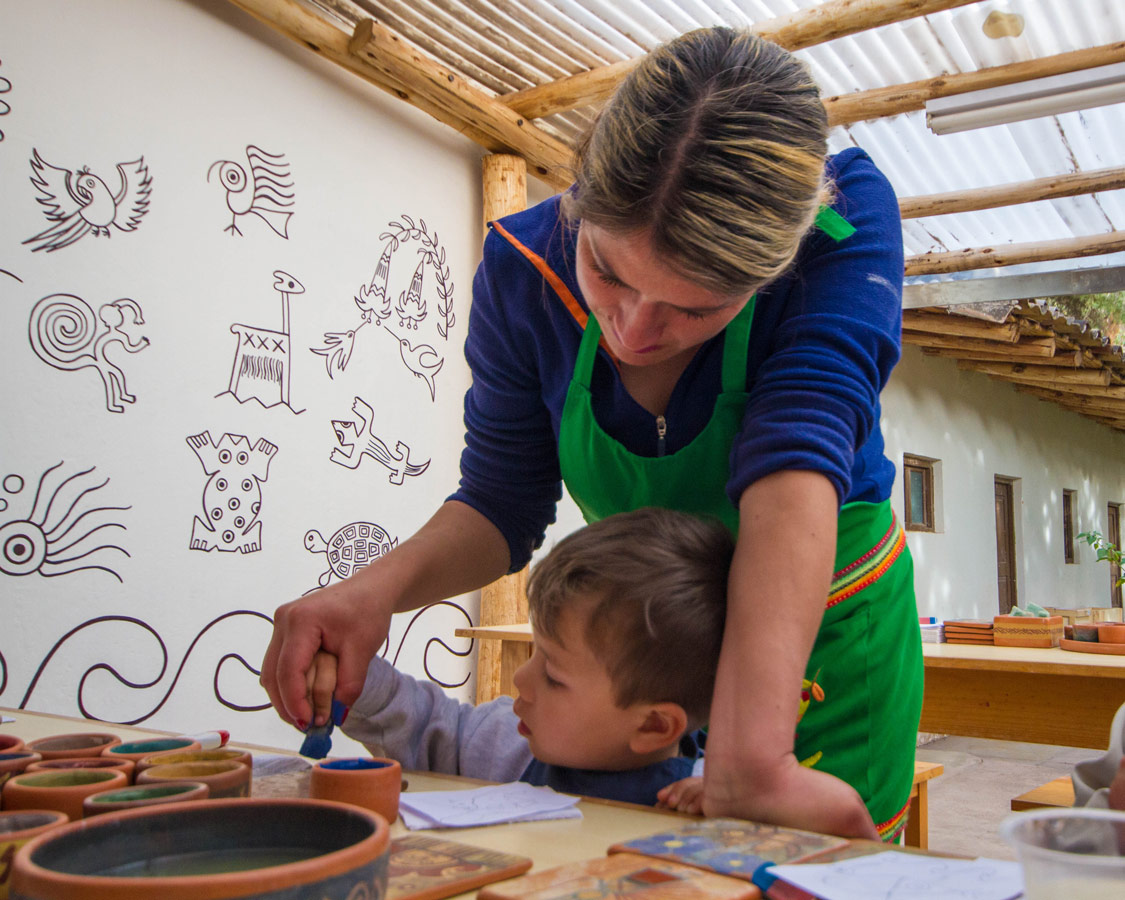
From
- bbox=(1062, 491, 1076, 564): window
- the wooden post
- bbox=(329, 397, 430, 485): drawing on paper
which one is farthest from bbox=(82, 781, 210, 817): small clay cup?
bbox=(1062, 491, 1076, 564): window

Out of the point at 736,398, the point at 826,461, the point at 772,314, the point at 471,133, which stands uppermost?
the point at 471,133

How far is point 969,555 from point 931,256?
4024 mm

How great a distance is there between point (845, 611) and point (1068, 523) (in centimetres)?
1276

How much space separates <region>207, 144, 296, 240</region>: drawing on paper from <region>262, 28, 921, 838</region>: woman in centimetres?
211

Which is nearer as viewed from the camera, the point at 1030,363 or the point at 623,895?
the point at 623,895

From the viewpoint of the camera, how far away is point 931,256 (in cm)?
596

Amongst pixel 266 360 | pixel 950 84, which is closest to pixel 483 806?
pixel 266 360

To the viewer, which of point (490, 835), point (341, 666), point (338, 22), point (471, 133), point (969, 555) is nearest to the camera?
point (490, 835)

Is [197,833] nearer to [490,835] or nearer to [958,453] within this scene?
[490,835]

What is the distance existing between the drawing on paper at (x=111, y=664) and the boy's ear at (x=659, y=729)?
1947 mm

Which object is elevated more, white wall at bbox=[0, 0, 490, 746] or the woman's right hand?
white wall at bbox=[0, 0, 490, 746]

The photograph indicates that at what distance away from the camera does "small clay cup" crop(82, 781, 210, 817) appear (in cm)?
62

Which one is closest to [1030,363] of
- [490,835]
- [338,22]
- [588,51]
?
[588,51]

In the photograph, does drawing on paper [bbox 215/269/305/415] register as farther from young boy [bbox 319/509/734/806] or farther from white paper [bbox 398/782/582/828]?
white paper [bbox 398/782/582/828]
